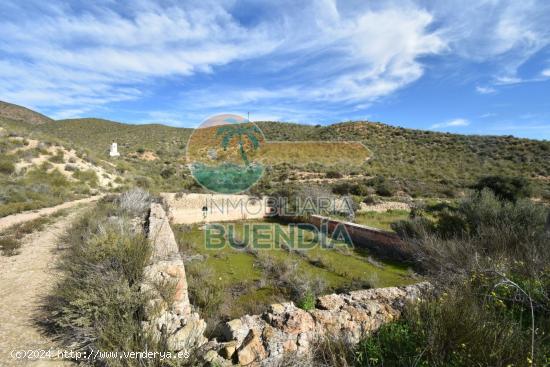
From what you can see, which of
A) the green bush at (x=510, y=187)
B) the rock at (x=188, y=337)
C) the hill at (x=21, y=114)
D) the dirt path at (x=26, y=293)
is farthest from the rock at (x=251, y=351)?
the hill at (x=21, y=114)

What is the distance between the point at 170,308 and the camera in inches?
145

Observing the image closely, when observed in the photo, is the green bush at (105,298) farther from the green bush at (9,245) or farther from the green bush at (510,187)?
the green bush at (510,187)

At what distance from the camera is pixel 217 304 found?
508 centimetres

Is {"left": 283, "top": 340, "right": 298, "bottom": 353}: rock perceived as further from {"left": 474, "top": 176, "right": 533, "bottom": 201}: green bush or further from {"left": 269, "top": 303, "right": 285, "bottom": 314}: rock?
{"left": 474, "top": 176, "right": 533, "bottom": 201}: green bush

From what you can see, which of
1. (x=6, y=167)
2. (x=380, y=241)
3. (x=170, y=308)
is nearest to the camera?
(x=170, y=308)

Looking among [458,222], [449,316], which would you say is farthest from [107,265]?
[458,222]

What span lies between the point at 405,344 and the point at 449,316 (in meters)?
0.70

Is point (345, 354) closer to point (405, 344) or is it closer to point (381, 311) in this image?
point (405, 344)

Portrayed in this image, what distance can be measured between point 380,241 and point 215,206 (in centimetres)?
874

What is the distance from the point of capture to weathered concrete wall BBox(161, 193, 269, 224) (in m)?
14.5

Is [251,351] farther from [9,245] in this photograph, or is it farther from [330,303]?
[9,245]

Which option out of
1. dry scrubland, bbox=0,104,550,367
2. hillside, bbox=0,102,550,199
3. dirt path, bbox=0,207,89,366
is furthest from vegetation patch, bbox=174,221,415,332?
hillside, bbox=0,102,550,199

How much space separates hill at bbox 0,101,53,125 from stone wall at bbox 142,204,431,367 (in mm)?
54818

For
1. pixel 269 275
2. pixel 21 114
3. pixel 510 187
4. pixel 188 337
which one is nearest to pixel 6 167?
pixel 269 275
